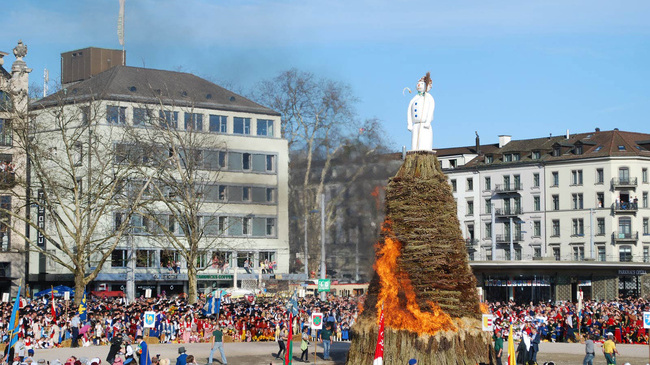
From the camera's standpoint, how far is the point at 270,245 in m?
86.1

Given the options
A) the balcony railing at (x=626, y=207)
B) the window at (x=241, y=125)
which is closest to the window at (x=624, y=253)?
the balcony railing at (x=626, y=207)

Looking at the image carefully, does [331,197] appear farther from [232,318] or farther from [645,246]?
[232,318]

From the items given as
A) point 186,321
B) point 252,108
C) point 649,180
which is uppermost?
point 252,108

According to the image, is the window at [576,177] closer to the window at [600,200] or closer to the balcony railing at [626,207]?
the window at [600,200]

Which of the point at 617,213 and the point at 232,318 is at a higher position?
the point at 617,213

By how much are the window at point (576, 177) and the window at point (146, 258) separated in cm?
4006

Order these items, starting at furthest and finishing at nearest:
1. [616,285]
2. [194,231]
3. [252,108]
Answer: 1. [252,108]
2. [616,285]
3. [194,231]

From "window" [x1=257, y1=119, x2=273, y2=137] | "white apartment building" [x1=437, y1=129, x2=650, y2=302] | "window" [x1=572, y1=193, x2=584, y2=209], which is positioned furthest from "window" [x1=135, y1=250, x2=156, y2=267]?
"window" [x1=572, y1=193, x2=584, y2=209]

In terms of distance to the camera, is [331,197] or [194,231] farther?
[331,197]

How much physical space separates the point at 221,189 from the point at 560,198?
33.2 m

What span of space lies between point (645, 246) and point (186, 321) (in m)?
54.1

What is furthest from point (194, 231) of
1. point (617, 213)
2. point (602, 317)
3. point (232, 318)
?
point (617, 213)

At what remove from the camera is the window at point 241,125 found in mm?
84562

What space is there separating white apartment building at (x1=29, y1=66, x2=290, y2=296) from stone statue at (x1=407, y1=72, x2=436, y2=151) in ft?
137
